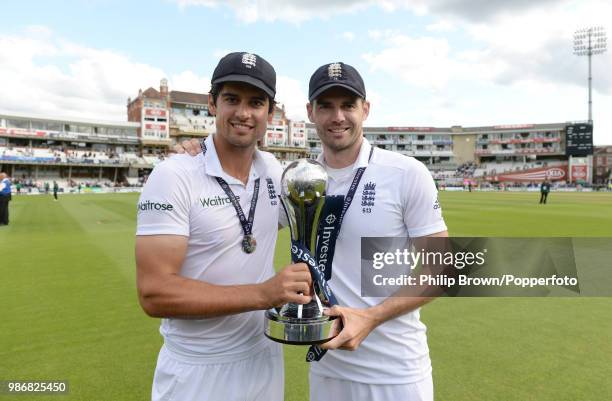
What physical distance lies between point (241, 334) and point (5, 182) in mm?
16423

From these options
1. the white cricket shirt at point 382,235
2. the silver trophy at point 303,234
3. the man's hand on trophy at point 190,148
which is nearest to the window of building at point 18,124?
the man's hand on trophy at point 190,148

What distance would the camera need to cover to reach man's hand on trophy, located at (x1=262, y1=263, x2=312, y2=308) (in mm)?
1608

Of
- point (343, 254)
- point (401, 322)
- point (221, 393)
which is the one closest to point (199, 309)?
point (221, 393)

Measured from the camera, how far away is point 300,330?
1709 millimetres

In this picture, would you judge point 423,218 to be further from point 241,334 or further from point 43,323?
point 43,323

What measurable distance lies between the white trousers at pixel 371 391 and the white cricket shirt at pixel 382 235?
0.12 ft

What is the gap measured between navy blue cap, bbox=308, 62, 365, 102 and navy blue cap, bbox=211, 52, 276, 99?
0.32 metres

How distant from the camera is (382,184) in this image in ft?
7.50

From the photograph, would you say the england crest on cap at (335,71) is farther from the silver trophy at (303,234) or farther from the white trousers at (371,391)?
the white trousers at (371,391)

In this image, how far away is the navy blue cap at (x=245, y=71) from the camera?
199 cm

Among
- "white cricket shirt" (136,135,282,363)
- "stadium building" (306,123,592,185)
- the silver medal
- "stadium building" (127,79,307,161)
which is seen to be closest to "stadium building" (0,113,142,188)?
"stadium building" (127,79,307,161)

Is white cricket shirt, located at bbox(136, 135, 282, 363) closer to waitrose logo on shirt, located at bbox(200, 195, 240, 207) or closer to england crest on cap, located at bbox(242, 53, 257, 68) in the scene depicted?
waitrose logo on shirt, located at bbox(200, 195, 240, 207)

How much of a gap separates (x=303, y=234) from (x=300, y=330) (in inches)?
16.3

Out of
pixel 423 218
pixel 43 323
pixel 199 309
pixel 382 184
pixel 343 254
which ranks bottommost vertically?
pixel 43 323
